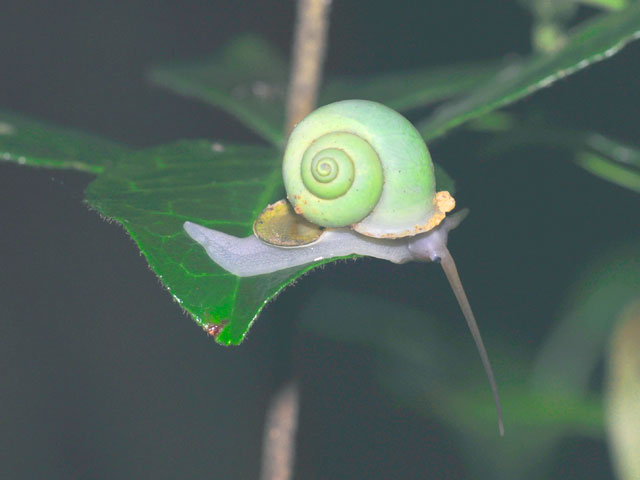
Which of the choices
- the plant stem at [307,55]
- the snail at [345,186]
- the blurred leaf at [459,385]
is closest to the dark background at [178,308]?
the blurred leaf at [459,385]

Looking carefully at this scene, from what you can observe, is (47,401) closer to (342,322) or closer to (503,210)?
(342,322)

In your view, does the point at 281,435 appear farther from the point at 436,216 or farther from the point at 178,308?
the point at 178,308

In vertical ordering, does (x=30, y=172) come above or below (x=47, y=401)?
above

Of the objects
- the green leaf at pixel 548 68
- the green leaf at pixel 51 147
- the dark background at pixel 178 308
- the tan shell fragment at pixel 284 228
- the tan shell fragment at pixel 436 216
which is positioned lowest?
the dark background at pixel 178 308

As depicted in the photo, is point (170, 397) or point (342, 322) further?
point (170, 397)

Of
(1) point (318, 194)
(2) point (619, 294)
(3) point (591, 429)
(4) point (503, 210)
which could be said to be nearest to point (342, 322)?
(4) point (503, 210)

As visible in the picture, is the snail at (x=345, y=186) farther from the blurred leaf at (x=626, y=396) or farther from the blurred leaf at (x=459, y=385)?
the blurred leaf at (x=459, y=385)
